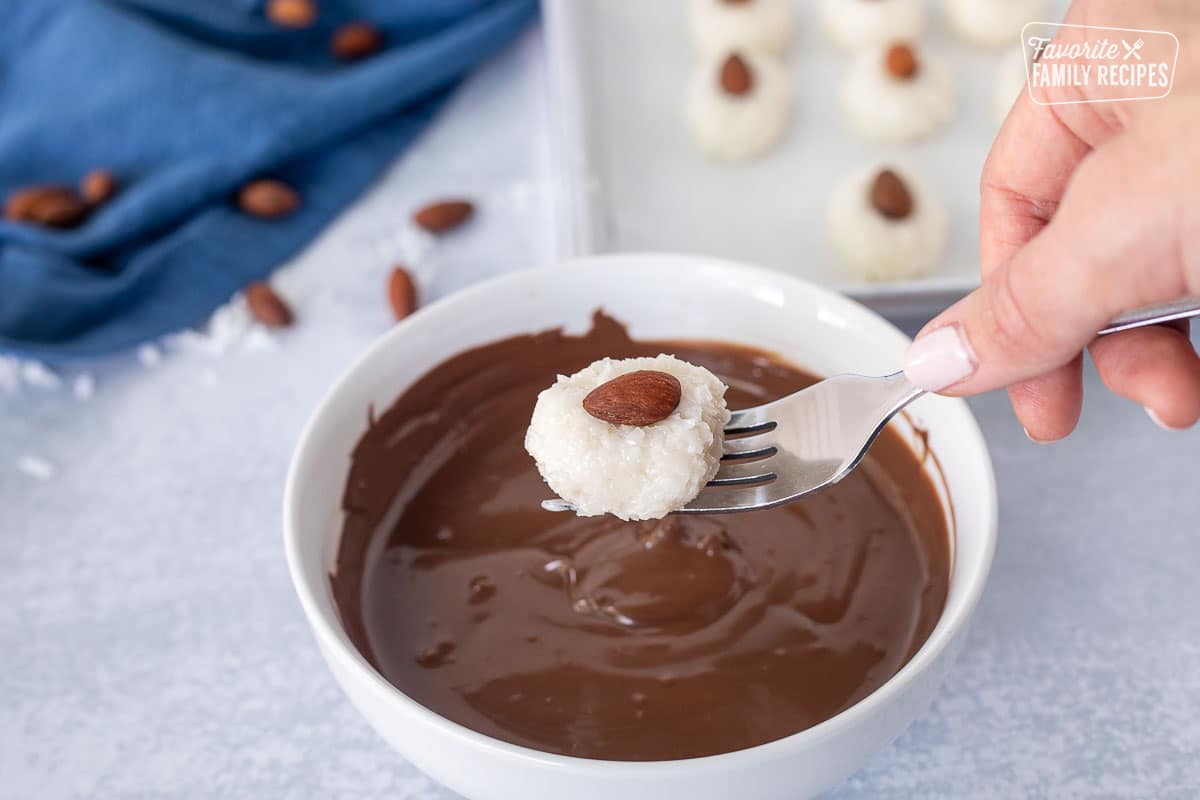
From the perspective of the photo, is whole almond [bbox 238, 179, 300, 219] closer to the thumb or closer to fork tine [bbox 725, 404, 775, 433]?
fork tine [bbox 725, 404, 775, 433]

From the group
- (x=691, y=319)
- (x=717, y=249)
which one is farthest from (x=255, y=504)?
(x=717, y=249)

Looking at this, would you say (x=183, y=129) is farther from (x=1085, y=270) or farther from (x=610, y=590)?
(x=1085, y=270)

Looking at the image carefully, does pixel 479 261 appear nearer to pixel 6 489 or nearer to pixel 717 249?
pixel 717 249

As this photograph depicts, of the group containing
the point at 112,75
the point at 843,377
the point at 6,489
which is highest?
the point at 843,377

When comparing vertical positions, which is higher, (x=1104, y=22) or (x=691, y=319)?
(x=1104, y=22)

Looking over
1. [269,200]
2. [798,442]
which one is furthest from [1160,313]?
[269,200]

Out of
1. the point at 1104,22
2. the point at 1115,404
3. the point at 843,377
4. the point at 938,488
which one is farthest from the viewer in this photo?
the point at 1115,404

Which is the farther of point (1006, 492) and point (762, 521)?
point (1006, 492)

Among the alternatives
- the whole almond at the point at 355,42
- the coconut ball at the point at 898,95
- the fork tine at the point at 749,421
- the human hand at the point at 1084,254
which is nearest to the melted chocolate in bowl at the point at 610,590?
the fork tine at the point at 749,421
